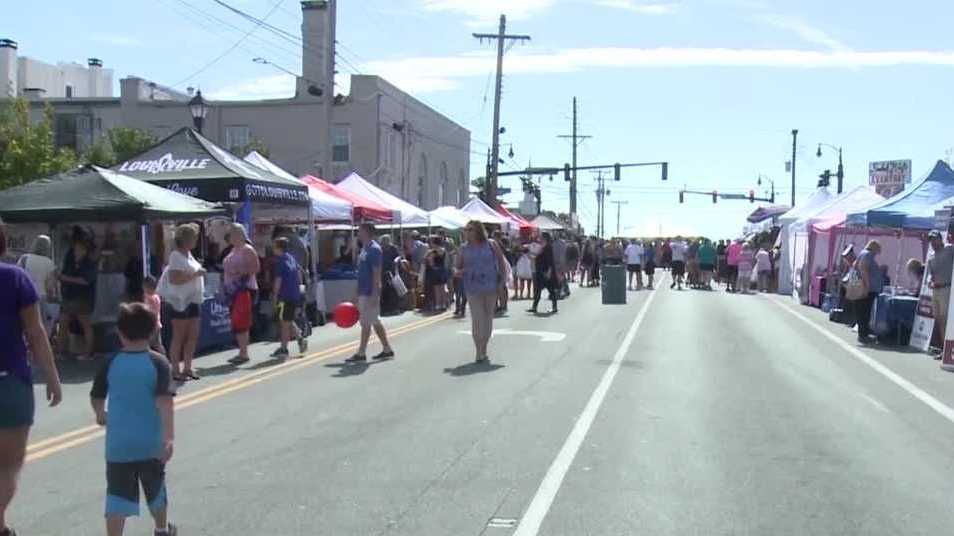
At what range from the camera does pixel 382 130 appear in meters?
47.1

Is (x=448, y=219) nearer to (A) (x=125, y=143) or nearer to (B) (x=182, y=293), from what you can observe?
(A) (x=125, y=143)

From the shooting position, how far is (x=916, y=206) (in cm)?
1956

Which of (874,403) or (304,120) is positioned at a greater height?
(304,120)

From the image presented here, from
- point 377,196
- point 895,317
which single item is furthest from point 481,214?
point 895,317

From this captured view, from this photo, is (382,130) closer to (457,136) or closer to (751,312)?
(457,136)

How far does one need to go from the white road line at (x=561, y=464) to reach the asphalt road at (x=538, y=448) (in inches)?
1.0

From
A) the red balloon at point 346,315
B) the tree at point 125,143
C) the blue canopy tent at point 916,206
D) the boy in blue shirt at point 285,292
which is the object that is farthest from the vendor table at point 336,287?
the tree at point 125,143

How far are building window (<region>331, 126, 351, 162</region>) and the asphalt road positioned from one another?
3191 centimetres

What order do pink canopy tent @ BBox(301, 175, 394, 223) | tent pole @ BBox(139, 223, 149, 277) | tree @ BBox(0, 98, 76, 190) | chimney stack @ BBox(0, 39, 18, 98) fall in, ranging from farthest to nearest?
chimney stack @ BBox(0, 39, 18, 98) < tree @ BBox(0, 98, 76, 190) < pink canopy tent @ BBox(301, 175, 394, 223) < tent pole @ BBox(139, 223, 149, 277)

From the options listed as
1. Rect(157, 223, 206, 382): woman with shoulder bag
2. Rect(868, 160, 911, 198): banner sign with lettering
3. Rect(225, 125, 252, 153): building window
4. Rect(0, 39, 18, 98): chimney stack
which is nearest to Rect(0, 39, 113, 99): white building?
Rect(0, 39, 18, 98): chimney stack

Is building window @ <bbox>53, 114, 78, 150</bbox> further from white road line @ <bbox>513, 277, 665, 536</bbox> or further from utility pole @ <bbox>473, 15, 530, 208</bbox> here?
white road line @ <bbox>513, 277, 665, 536</bbox>

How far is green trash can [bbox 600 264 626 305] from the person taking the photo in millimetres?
26844

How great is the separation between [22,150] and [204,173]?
1792cm

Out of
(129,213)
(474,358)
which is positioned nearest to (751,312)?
(474,358)
